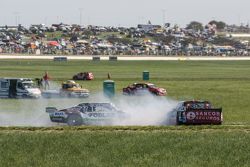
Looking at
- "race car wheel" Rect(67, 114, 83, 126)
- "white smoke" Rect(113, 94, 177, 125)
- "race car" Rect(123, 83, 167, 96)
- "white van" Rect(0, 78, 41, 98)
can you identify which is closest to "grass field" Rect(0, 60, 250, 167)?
"race car wheel" Rect(67, 114, 83, 126)

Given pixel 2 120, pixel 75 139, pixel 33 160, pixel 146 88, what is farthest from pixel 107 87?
pixel 33 160

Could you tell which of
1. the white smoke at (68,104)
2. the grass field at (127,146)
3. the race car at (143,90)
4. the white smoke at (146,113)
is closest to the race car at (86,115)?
the white smoke at (68,104)

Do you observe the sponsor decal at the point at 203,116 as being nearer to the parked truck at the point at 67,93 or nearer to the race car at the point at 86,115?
the race car at the point at 86,115

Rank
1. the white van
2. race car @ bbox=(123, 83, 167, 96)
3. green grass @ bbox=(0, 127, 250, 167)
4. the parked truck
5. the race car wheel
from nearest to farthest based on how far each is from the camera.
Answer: green grass @ bbox=(0, 127, 250, 167) < the race car wheel < the white van < the parked truck < race car @ bbox=(123, 83, 167, 96)

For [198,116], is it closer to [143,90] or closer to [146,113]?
[146,113]

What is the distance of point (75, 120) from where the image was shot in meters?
33.9

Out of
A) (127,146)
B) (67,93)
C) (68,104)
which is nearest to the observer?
(127,146)

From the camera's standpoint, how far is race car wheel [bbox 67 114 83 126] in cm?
3384

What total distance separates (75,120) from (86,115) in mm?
590

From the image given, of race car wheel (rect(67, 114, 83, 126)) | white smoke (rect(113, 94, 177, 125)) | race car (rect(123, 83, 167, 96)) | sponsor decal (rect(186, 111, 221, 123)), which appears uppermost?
sponsor decal (rect(186, 111, 221, 123))

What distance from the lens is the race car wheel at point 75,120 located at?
3384cm

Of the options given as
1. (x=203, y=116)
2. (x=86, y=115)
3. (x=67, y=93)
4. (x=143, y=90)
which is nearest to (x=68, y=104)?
(x=67, y=93)

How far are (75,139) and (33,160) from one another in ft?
11.2

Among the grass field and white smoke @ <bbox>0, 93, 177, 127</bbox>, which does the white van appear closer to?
white smoke @ <bbox>0, 93, 177, 127</bbox>
